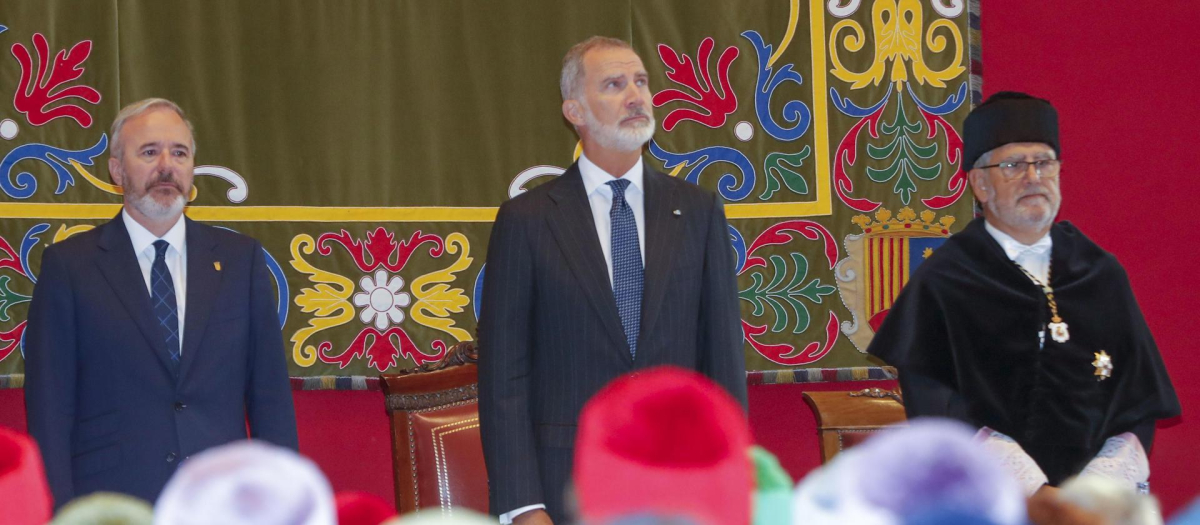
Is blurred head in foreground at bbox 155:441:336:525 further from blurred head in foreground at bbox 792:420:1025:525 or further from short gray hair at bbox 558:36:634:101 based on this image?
short gray hair at bbox 558:36:634:101

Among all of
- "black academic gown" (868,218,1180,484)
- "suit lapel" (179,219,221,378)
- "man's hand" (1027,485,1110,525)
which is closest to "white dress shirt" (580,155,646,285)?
"black academic gown" (868,218,1180,484)

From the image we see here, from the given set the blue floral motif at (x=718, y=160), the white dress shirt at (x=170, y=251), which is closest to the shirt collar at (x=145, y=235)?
the white dress shirt at (x=170, y=251)

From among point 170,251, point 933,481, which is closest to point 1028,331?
point 170,251

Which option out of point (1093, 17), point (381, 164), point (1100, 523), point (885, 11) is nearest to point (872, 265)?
point (885, 11)

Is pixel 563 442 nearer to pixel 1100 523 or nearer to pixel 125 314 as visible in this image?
pixel 125 314

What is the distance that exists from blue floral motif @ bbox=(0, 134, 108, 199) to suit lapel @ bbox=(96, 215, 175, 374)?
848 mm

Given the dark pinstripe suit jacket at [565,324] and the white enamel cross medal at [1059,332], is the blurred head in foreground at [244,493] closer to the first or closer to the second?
the dark pinstripe suit jacket at [565,324]

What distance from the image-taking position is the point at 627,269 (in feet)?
8.05

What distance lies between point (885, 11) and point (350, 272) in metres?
1.92

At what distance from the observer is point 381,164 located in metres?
3.55

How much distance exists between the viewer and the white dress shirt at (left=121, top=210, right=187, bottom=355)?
2705 mm

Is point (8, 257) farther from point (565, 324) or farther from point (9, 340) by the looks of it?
point (565, 324)

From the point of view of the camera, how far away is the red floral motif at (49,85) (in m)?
3.38

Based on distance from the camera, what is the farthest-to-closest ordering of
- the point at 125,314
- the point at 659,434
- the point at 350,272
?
the point at 350,272, the point at 125,314, the point at 659,434
